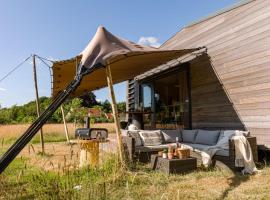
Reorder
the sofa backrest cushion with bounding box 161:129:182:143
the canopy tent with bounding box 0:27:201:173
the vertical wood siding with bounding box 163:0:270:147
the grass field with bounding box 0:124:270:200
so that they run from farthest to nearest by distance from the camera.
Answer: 1. the sofa backrest cushion with bounding box 161:129:182:143
2. the vertical wood siding with bounding box 163:0:270:147
3. the canopy tent with bounding box 0:27:201:173
4. the grass field with bounding box 0:124:270:200

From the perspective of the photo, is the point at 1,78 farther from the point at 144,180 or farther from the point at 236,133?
the point at 236,133

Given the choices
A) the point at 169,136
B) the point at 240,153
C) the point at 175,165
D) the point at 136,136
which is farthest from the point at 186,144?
the point at 175,165

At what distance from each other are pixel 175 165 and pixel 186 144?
5.91ft

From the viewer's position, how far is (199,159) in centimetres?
559

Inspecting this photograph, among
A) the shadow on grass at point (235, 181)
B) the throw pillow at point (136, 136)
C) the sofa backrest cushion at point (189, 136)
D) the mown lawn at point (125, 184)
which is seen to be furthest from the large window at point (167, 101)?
the mown lawn at point (125, 184)

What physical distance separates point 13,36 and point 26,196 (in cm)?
453

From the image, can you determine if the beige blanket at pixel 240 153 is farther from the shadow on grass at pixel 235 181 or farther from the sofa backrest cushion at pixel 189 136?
the sofa backrest cushion at pixel 189 136

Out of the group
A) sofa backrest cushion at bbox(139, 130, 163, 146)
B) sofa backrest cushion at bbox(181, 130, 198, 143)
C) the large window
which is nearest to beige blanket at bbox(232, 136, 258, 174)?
sofa backrest cushion at bbox(181, 130, 198, 143)

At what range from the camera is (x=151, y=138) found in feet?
22.0

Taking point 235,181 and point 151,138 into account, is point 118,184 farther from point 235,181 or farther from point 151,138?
point 151,138

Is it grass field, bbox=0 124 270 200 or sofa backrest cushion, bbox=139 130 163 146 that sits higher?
sofa backrest cushion, bbox=139 130 163 146

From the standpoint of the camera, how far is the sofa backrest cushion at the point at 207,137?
6363mm

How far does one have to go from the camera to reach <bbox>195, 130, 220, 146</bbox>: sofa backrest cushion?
636cm

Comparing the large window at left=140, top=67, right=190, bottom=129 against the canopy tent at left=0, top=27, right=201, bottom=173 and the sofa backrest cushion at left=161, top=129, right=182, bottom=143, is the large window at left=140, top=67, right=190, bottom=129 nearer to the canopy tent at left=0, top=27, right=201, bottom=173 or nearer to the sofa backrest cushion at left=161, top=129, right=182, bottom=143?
the sofa backrest cushion at left=161, top=129, right=182, bottom=143
